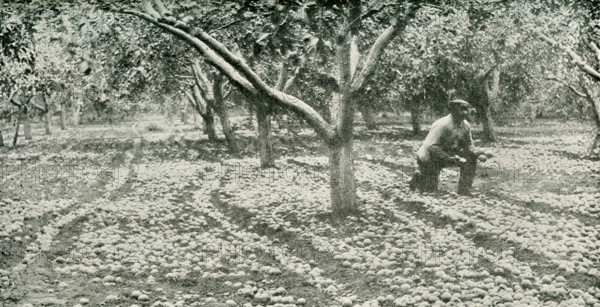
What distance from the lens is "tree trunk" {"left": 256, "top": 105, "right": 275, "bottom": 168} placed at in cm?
581

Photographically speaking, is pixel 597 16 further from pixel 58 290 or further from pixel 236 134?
pixel 58 290

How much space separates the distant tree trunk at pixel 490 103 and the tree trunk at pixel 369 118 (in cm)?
122

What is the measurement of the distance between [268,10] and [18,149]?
3.27m

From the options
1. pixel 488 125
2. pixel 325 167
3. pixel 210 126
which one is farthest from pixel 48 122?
pixel 488 125

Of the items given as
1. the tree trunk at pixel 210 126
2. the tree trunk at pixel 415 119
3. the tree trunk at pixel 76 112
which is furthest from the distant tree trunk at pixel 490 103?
the tree trunk at pixel 76 112

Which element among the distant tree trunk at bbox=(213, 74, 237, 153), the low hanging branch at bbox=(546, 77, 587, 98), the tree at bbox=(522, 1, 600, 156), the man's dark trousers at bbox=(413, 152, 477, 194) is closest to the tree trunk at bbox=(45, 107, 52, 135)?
the distant tree trunk at bbox=(213, 74, 237, 153)

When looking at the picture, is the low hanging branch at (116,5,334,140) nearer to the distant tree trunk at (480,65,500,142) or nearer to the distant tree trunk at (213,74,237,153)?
the distant tree trunk at (213,74,237,153)

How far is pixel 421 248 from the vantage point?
4.58 metres

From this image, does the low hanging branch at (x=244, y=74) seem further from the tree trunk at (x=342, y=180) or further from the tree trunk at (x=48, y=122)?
the tree trunk at (x=48, y=122)

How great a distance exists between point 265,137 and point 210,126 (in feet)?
5.99

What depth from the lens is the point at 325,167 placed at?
17.9ft

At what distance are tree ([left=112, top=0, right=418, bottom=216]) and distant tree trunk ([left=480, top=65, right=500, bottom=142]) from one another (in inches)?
47.9

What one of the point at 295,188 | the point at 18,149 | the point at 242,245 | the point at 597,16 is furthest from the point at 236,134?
the point at 597,16

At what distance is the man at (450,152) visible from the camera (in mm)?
5133
